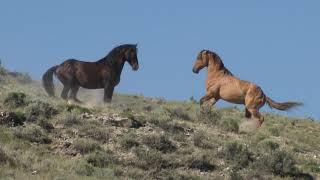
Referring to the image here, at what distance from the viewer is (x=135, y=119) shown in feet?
81.9

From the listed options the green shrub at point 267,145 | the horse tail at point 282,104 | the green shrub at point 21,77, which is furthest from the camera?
the green shrub at point 21,77

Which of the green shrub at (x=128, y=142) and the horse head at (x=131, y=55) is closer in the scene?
the green shrub at (x=128, y=142)

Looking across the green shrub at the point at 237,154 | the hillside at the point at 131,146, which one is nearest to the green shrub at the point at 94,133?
the hillside at the point at 131,146

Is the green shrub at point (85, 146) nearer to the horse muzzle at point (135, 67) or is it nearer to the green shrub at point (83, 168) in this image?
the green shrub at point (83, 168)

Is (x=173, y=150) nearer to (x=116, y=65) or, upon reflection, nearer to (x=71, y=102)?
(x=71, y=102)

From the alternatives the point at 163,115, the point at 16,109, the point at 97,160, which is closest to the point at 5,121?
the point at 16,109

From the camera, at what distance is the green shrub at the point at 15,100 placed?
2498 centimetres

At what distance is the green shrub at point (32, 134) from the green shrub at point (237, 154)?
4114 mm

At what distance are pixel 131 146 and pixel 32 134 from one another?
7.42ft

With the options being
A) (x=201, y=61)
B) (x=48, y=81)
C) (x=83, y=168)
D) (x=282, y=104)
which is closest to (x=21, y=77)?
(x=48, y=81)

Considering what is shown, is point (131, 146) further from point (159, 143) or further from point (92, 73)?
point (92, 73)

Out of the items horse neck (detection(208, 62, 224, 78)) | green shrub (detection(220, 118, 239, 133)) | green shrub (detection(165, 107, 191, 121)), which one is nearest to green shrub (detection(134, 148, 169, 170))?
green shrub (detection(220, 118, 239, 133))

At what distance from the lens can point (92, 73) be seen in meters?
29.5

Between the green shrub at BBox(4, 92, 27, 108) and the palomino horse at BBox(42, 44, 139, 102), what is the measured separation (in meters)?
3.88
